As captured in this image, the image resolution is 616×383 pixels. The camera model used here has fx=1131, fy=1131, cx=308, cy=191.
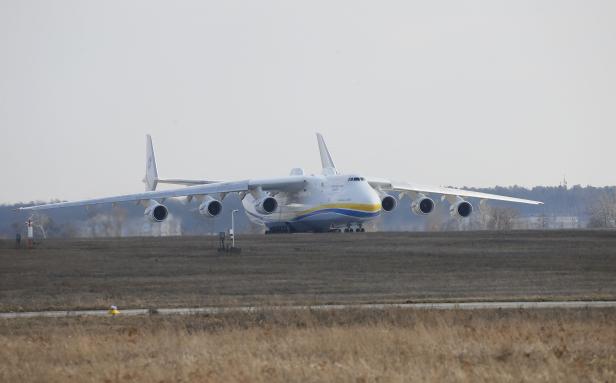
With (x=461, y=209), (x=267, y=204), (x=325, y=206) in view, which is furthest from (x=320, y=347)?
(x=461, y=209)

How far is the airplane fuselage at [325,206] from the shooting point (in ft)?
197

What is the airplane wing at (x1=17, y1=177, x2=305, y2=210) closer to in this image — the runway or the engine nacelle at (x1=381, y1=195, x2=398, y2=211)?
the engine nacelle at (x1=381, y1=195, x2=398, y2=211)

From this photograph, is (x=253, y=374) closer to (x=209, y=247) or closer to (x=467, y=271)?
(x=467, y=271)

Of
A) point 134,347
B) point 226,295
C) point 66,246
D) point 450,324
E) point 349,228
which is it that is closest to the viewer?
point 134,347

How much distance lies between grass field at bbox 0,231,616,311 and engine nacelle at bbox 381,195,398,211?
12371 millimetres

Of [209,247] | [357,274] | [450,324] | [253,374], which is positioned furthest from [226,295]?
[209,247]

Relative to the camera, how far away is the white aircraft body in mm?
60531

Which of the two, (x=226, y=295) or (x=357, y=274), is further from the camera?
(x=357, y=274)

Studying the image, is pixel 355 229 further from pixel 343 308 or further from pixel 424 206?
pixel 343 308

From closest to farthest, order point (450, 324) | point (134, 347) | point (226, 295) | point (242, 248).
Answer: point (134, 347) < point (450, 324) < point (226, 295) < point (242, 248)

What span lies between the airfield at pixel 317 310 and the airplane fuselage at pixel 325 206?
33.3 ft

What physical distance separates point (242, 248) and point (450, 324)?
87.5 ft

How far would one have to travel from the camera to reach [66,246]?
50.8m

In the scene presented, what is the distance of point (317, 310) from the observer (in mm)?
24125
